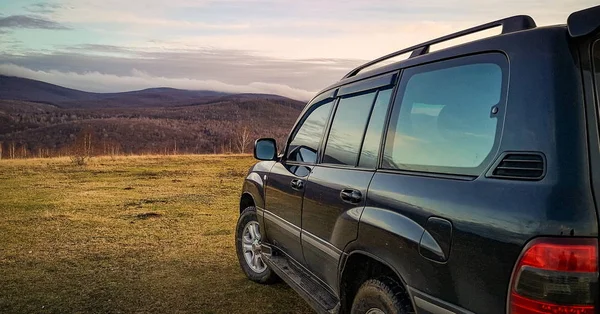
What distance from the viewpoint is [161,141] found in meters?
57.5

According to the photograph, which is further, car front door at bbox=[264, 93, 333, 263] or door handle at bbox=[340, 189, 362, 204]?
car front door at bbox=[264, 93, 333, 263]

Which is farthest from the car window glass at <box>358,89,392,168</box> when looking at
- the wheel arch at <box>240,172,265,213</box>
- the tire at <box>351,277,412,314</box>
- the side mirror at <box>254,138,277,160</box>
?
the wheel arch at <box>240,172,265,213</box>

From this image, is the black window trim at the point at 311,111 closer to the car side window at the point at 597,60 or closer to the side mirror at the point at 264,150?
the side mirror at the point at 264,150

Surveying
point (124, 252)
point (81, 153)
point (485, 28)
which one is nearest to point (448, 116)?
point (485, 28)

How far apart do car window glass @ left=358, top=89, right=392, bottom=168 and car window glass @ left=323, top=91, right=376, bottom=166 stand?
7 cm

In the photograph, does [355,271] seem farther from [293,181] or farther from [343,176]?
Answer: [293,181]

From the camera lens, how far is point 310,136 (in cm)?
394

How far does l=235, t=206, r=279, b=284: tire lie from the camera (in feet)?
15.9

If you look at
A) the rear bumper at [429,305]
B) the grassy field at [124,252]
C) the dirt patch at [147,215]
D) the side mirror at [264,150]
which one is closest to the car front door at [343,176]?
the rear bumper at [429,305]

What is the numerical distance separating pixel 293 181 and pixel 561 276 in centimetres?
237

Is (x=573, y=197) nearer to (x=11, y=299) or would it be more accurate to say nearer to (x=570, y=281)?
(x=570, y=281)

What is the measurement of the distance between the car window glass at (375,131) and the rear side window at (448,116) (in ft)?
0.33

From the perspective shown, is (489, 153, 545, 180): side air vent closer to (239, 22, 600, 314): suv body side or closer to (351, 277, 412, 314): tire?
(239, 22, 600, 314): suv body side

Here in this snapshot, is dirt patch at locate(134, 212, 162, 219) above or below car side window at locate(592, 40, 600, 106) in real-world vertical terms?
below
